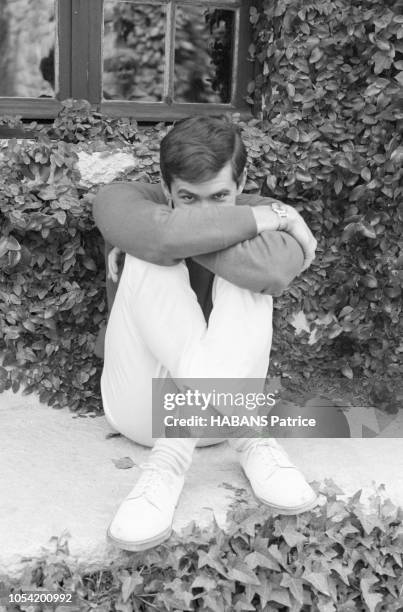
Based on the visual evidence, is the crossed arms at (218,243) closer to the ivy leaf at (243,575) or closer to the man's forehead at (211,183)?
the man's forehead at (211,183)

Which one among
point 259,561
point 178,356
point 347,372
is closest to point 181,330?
point 178,356

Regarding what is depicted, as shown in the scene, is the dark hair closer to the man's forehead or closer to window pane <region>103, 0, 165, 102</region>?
the man's forehead

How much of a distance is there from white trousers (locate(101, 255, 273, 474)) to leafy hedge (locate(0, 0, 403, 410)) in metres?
0.53

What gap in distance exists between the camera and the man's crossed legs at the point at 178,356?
6.34 ft

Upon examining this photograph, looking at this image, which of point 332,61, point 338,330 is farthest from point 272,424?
point 332,61

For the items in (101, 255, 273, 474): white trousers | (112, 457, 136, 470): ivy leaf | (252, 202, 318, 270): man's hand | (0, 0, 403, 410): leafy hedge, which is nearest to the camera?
(101, 255, 273, 474): white trousers

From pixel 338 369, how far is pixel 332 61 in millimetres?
1236

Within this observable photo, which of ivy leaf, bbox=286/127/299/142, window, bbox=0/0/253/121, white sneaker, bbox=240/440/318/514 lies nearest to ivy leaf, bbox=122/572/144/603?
white sneaker, bbox=240/440/318/514

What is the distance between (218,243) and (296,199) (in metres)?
0.95

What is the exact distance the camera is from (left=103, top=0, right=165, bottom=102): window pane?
307 centimetres

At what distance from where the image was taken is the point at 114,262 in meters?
2.36

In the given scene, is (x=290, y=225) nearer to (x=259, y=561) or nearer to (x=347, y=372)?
(x=259, y=561)

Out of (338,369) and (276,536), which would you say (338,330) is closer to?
(338,369)

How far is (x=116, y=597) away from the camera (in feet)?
6.24
